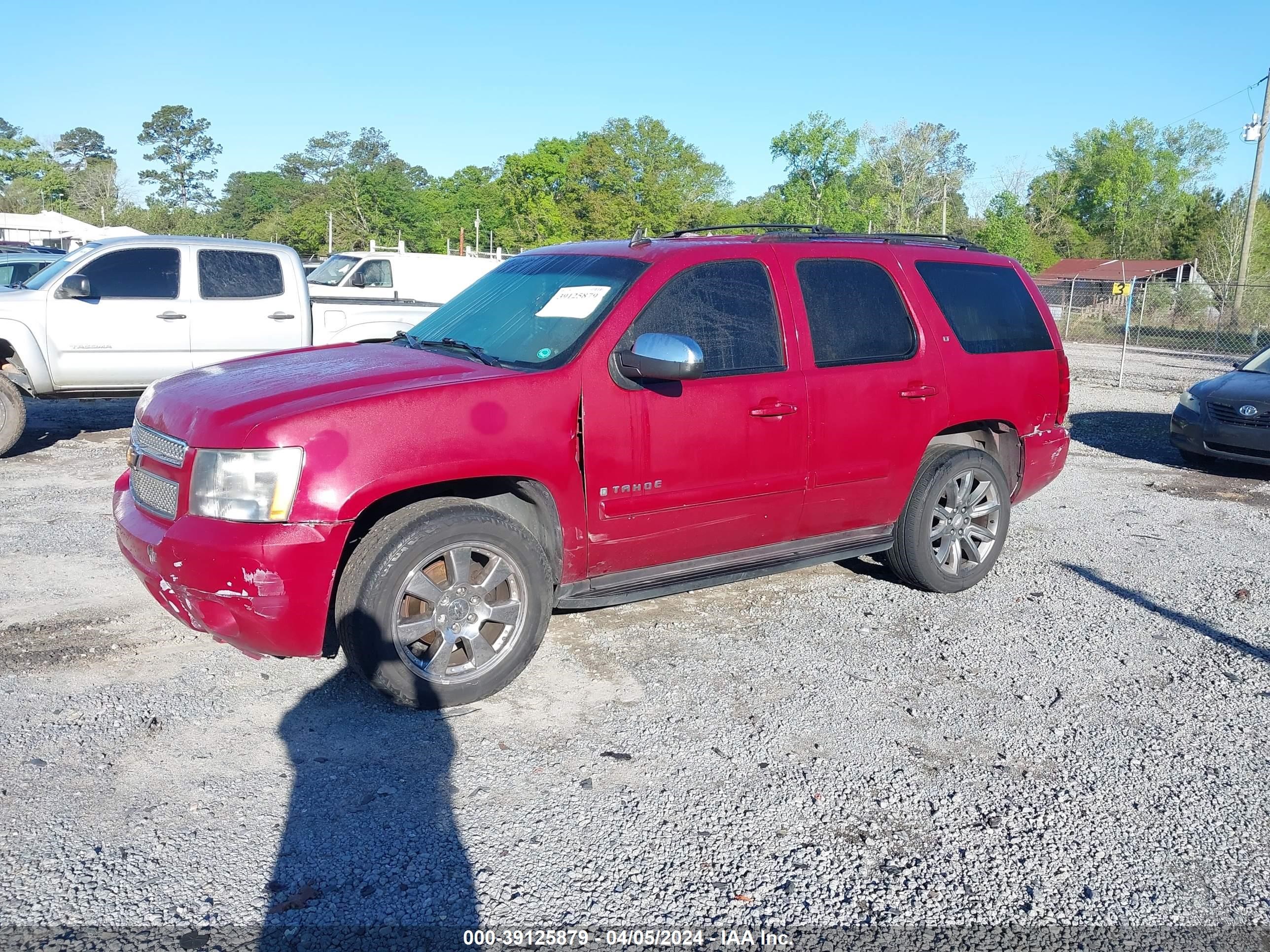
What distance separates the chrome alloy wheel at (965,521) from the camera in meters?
5.77

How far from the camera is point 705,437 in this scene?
4.66 m

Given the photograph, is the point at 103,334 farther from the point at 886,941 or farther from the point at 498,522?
the point at 886,941

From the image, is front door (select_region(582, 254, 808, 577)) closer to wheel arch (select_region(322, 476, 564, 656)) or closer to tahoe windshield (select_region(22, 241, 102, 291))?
wheel arch (select_region(322, 476, 564, 656))

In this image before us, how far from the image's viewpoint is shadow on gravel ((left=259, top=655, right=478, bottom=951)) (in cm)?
283

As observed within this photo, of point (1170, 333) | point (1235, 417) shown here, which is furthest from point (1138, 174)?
point (1235, 417)

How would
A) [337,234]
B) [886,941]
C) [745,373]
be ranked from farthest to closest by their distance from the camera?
[337,234] < [745,373] < [886,941]

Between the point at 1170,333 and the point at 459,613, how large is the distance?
107 ft

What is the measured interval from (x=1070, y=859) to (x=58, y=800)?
3.33 metres

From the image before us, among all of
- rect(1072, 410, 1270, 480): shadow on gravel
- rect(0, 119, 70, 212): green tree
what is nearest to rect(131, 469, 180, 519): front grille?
rect(1072, 410, 1270, 480): shadow on gravel

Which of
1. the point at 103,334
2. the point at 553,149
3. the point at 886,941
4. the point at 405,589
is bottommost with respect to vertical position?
the point at 886,941

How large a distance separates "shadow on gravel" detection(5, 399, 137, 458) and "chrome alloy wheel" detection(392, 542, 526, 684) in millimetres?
6956

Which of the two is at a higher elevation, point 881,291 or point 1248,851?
point 881,291

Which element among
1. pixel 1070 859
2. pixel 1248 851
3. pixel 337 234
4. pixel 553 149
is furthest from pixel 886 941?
pixel 553 149

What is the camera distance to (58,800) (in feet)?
11.2
